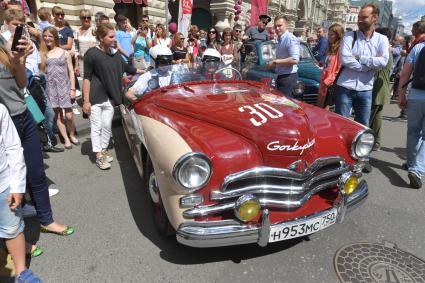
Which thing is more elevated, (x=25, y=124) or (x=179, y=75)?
(x=179, y=75)

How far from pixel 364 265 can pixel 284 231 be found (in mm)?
780

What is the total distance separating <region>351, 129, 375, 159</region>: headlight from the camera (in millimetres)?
2725

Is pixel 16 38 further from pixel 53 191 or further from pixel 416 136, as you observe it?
pixel 416 136

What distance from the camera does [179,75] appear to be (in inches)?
145

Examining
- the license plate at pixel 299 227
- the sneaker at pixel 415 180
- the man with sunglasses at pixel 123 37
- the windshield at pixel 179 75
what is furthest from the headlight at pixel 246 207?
the man with sunglasses at pixel 123 37

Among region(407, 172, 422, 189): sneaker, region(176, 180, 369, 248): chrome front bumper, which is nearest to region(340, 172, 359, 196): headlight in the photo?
region(176, 180, 369, 248): chrome front bumper

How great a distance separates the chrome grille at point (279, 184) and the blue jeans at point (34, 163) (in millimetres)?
1437

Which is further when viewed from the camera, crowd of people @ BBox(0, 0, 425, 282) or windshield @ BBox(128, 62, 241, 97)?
windshield @ BBox(128, 62, 241, 97)

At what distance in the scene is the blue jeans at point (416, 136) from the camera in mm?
3796

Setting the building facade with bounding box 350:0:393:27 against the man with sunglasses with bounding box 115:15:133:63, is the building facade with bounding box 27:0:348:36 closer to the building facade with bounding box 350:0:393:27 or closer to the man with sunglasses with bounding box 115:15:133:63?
the man with sunglasses with bounding box 115:15:133:63

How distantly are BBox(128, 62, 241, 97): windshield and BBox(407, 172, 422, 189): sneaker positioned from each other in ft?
8.05

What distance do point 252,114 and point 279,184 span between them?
2.05ft

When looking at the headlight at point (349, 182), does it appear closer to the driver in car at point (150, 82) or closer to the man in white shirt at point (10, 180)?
the driver in car at point (150, 82)

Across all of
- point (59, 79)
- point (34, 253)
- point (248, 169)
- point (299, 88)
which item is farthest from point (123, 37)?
point (248, 169)
